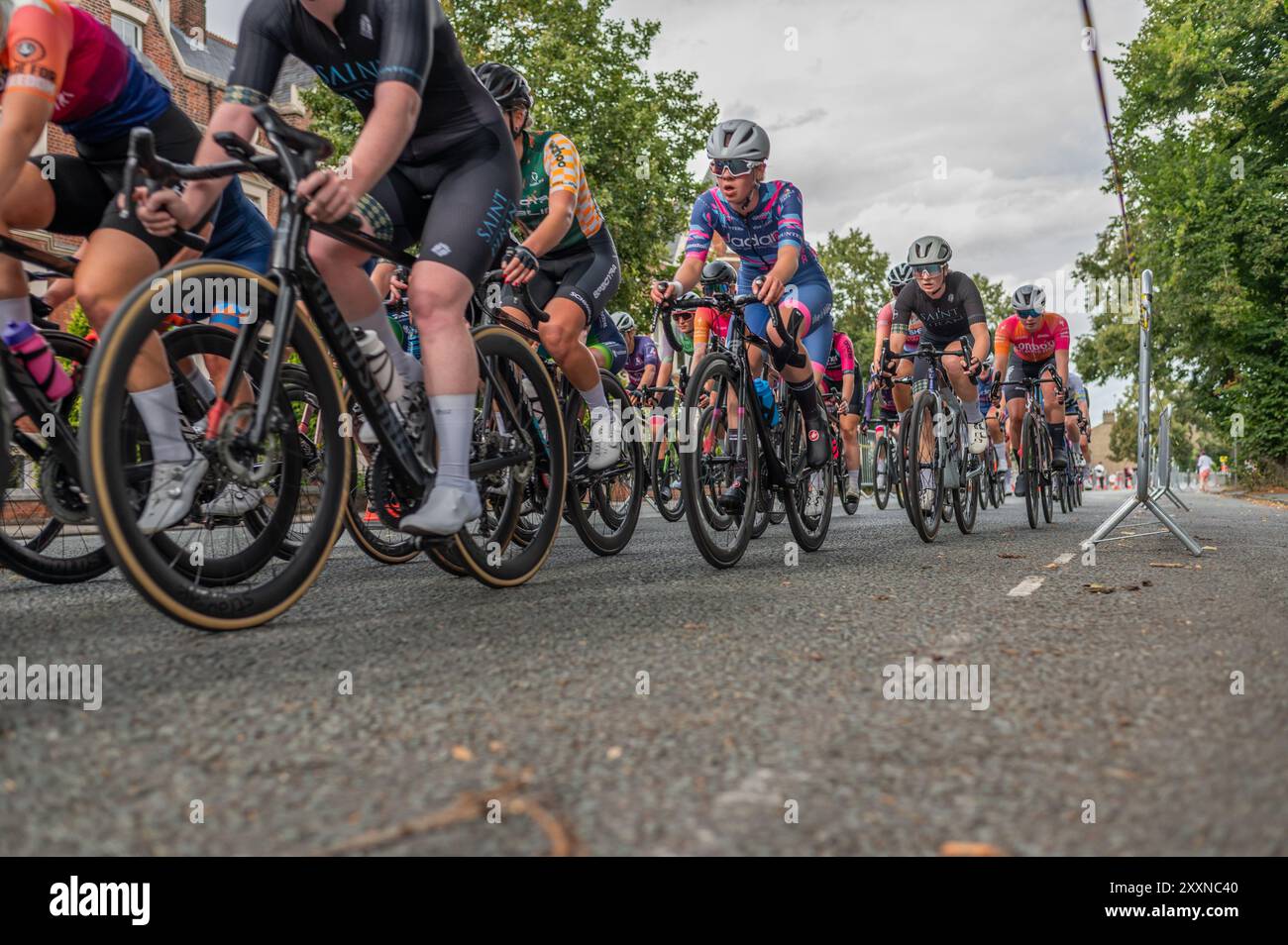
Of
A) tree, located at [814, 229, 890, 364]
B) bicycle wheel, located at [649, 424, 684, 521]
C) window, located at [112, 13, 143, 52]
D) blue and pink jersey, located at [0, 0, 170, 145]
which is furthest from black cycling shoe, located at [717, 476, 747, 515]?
tree, located at [814, 229, 890, 364]

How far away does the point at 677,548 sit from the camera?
→ 244 inches

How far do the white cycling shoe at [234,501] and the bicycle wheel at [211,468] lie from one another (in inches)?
3.9

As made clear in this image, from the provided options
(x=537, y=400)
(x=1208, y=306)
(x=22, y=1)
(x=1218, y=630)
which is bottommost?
(x=1218, y=630)

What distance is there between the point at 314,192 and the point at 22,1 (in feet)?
4.74

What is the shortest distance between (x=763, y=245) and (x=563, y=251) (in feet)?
4.74

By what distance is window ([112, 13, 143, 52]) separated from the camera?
24000mm

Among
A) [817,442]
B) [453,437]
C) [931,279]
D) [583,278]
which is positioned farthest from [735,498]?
[931,279]

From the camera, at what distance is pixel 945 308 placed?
899 centimetres

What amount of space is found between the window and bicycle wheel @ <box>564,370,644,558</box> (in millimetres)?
23448

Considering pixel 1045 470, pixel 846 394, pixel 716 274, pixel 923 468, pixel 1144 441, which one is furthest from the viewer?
pixel 846 394

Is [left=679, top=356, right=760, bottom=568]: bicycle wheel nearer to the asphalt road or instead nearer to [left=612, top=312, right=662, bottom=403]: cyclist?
the asphalt road

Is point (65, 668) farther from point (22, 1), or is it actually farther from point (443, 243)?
point (22, 1)

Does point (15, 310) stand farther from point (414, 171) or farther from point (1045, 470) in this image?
point (1045, 470)

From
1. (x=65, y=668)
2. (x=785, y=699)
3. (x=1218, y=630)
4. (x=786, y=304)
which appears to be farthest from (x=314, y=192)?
(x=786, y=304)
